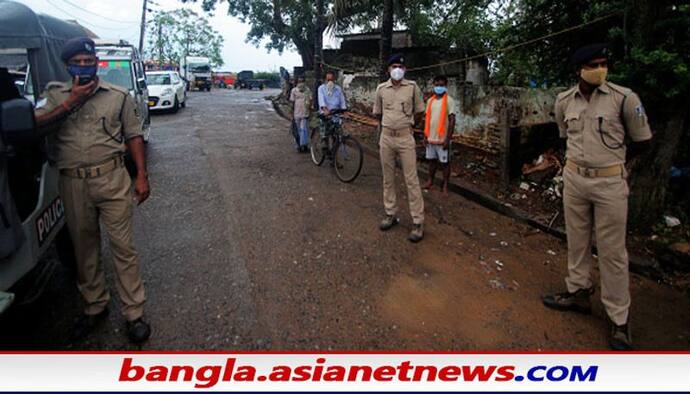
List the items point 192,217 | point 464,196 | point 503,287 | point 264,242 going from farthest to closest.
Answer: point 464,196 < point 192,217 < point 264,242 < point 503,287

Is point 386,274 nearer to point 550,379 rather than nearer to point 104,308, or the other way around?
point 550,379

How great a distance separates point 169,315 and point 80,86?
1663 millimetres

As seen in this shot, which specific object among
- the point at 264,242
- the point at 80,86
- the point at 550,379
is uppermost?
the point at 80,86

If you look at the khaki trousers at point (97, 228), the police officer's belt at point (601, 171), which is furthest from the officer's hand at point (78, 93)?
the police officer's belt at point (601, 171)

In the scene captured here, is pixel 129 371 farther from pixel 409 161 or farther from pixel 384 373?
pixel 409 161

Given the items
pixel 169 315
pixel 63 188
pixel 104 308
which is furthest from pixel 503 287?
pixel 63 188

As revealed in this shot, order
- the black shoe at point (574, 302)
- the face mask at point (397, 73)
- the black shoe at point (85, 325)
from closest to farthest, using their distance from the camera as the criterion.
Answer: the black shoe at point (85, 325) → the black shoe at point (574, 302) → the face mask at point (397, 73)

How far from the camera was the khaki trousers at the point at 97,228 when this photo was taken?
2590 millimetres

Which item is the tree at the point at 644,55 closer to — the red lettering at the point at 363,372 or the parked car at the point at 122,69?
the red lettering at the point at 363,372

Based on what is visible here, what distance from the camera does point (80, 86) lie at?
98.1 inches

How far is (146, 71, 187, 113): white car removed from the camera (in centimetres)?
1502

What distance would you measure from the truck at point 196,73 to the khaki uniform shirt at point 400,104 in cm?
3179

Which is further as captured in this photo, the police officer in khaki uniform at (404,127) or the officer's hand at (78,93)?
the police officer in khaki uniform at (404,127)

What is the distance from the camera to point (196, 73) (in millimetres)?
34469
